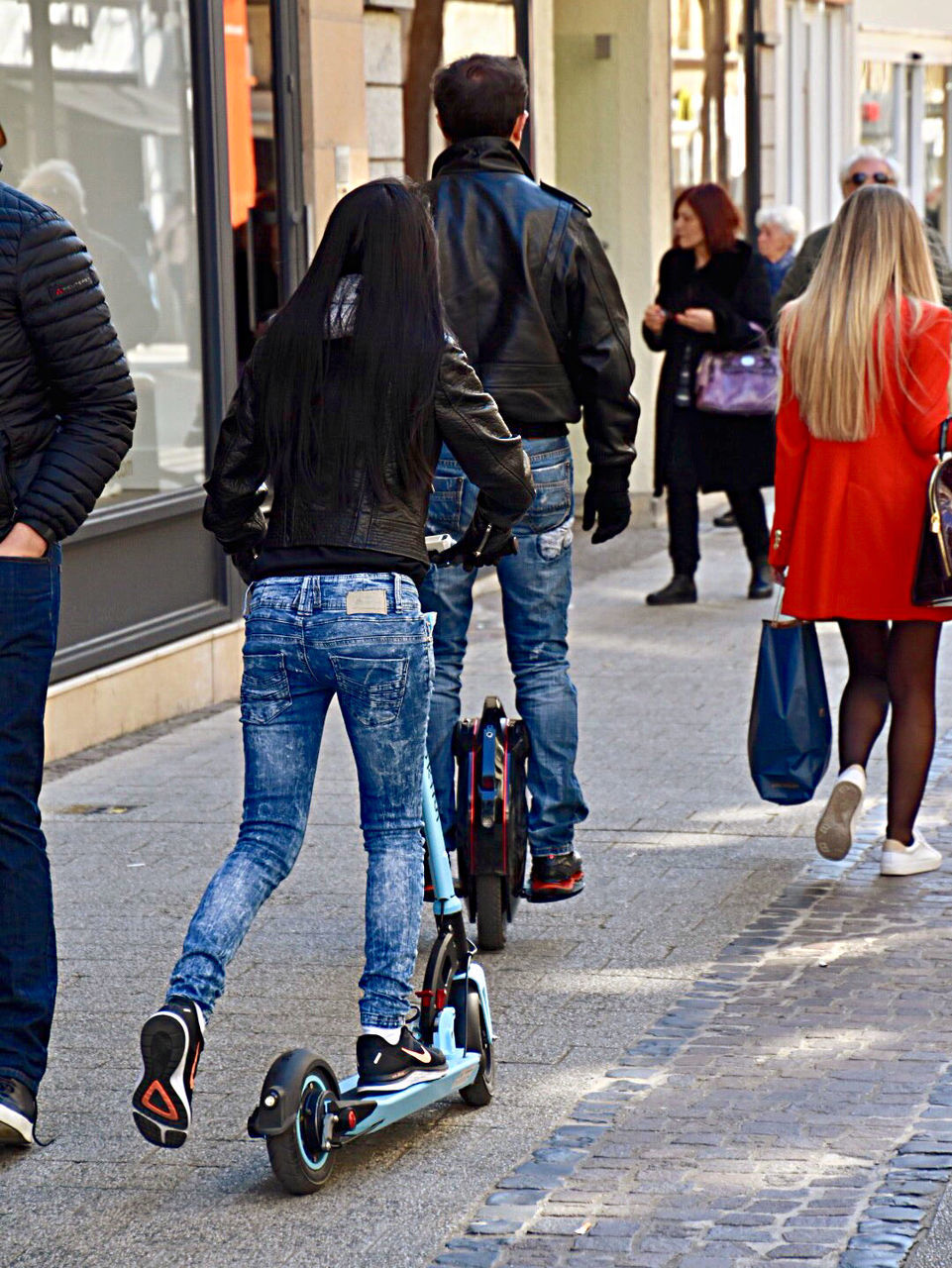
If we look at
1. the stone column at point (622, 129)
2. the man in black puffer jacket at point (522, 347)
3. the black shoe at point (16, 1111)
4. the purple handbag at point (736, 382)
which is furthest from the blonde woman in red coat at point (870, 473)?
the stone column at point (622, 129)

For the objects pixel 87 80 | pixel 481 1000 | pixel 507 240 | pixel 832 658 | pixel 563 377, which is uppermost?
pixel 87 80

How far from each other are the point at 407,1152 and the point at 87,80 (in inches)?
227

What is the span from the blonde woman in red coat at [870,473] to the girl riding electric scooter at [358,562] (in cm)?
220

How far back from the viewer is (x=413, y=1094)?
394 cm

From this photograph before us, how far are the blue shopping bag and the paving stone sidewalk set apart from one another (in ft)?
2.36

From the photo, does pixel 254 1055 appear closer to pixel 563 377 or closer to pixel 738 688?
pixel 563 377

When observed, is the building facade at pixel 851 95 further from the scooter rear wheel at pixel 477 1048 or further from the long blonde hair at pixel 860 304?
the scooter rear wheel at pixel 477 1048

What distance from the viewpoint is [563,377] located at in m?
5.43

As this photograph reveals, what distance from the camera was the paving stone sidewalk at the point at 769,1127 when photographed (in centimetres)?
362

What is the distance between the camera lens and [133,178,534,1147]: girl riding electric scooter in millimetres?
3885

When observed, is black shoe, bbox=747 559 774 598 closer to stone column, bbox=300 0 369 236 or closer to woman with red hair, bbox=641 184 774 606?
woman with red hair, bbox=641 184 774 606

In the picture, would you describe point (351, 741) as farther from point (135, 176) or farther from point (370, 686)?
point (135, 176)

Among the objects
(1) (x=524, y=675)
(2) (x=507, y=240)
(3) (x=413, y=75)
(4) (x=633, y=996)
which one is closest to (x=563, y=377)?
Answer: (2) (x=507, y=240)

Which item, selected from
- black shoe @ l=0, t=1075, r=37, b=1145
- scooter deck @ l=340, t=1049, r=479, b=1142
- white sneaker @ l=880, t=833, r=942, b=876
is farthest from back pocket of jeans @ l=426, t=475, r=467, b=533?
black shoe @ l=0, t=1075, r=37, b=1145
